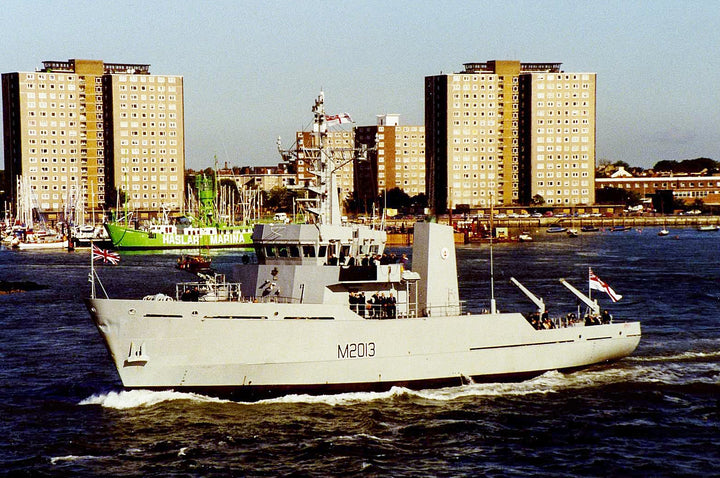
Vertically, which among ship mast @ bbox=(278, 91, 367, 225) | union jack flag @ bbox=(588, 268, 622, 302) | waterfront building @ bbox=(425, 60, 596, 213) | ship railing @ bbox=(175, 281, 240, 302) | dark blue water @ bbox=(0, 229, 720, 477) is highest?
waterfront building @ bbox=(425, 60, 596, 213)

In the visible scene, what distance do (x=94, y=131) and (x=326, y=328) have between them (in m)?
162

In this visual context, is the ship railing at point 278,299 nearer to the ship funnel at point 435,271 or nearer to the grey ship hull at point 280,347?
the grey ship hull at point 280,347

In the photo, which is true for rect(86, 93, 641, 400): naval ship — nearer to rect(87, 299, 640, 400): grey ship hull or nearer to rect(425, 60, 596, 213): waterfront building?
rect(87, 299, 640, 400): grey ship hull

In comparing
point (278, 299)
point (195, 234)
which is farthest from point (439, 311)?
point (195, 234)

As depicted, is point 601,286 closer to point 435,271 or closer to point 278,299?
point 435,271

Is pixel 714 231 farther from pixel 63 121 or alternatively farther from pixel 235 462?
pixel 235 462

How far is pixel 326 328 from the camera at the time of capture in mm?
28984

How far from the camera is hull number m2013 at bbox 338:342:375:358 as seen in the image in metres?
29.3

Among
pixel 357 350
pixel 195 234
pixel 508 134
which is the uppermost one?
pixel 508 134

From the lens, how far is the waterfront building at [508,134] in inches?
7151

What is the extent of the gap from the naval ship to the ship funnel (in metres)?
0.05

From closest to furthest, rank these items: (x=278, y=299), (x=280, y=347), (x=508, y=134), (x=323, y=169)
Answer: (x=280, y=347), (x=278, y=299), (x=323, y=169), (x=508, y=134)

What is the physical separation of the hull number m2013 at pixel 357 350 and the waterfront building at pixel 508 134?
149 m

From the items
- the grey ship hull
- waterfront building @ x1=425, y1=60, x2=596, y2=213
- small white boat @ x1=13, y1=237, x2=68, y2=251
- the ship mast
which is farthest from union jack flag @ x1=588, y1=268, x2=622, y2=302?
waterfront building @ x1=425, y1=60, x2=596, y2=213
